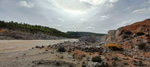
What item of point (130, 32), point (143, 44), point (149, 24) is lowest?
point (143, 44)

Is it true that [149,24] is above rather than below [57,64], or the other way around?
above

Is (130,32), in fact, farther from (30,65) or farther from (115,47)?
(30,65)

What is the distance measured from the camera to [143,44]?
42.0ft

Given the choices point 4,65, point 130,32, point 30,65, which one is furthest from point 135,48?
point 4,65

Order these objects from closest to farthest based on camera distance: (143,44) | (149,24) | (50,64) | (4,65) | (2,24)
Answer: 1. (4,65)
2. (50,64)
3. (143,44)
4. (149,24)
5. (2,24)

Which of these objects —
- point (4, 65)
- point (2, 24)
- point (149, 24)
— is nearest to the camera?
point (4, 65)

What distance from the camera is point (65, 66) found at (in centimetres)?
770

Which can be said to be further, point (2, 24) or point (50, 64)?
point (2, 24)

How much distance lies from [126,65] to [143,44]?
664 centimetres

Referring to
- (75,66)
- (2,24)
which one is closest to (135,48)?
(75,66)

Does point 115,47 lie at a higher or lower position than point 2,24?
lower

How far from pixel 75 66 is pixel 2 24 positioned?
135 feet

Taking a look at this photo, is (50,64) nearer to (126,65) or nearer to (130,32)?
(126,65)

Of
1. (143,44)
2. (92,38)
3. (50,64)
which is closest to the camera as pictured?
(50,64)
